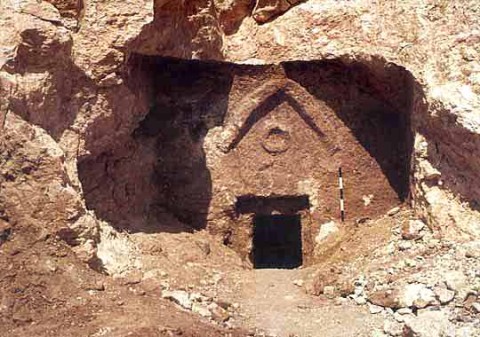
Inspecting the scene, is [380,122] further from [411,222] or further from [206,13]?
[206,13]

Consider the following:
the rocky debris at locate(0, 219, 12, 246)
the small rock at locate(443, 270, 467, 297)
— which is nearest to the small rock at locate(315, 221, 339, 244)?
the small rock at locate(443, 270, 467, 297)

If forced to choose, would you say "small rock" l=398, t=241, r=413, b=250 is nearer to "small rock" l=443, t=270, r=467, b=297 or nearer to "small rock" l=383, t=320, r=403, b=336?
"small rock" l=443, t=270, r=467, b=297

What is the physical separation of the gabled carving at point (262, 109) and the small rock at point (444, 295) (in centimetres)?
307

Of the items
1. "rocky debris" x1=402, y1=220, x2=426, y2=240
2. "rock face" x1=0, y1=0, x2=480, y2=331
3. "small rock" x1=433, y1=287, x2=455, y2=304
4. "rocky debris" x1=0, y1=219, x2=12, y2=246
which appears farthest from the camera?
"rocky debris" x1=402, y1=220, x2=426, y2=240

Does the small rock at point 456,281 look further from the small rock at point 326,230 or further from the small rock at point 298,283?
the small rock at point 326,230

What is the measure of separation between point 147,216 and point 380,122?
323 centimetres

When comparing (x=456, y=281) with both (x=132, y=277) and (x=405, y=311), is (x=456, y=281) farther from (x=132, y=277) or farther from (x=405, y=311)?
(x=132, y=277)

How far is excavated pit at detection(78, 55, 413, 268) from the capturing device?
7.94 m

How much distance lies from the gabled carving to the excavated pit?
13mm

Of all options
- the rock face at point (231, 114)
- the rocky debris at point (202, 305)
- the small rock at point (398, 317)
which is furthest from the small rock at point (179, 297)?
the small rock at point (398, 317)

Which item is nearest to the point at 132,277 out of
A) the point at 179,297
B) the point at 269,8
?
the point at 179,297

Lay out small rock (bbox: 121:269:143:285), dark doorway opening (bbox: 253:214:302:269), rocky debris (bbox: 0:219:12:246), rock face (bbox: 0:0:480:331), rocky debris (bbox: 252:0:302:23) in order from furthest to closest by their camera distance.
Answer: dark doorway opening (bbox: 253:214:302:269), rocky debris (bbox: 252:0:302:23), small rock (bbox: 121:269:143:285), rock face (bbox: 0:0:480:331), rocky debris (bbox: 0:219:12:246)

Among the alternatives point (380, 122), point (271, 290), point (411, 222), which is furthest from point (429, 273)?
point (380, 122)

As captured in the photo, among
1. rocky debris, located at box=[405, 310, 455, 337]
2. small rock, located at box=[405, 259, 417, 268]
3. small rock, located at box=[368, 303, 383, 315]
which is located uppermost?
small rock, located at box=[405, 259, 417, 268]
